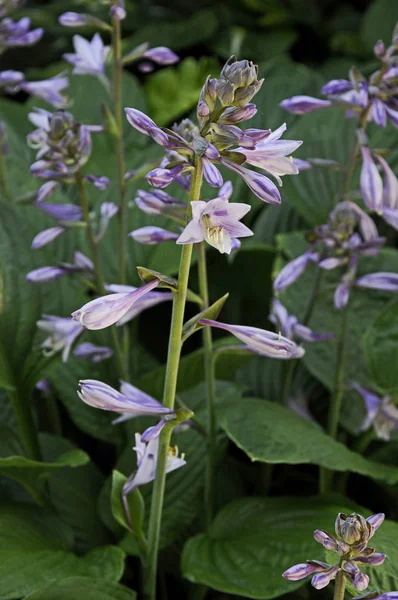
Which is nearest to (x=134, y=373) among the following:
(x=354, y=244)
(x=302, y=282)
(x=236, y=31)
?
(x=302, y=282)

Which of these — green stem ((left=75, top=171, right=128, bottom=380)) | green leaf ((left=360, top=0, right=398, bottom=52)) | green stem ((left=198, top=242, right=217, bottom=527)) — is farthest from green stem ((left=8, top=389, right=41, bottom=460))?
green leaf ((left=360, top=0, right=398, bottom=52))

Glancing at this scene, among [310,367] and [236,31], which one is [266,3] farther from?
[310,367]

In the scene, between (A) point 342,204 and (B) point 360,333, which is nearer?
(A) point 342,204

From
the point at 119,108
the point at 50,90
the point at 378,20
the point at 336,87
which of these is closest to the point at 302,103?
the point at 336,87

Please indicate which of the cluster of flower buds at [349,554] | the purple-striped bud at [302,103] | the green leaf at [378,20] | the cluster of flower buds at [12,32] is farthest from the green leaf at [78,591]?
the green leaf at [378,20]

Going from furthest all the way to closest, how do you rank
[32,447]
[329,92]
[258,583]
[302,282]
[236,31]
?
1. [236,31]
2. [302,282]
3. [32,447]
4. [329,92]
5. [258,583]

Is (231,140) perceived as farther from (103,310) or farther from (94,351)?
(94,351)

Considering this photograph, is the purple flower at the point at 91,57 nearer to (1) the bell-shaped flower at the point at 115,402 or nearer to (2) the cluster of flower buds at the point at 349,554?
(1) the bell-shaped flower at the point at 115,402

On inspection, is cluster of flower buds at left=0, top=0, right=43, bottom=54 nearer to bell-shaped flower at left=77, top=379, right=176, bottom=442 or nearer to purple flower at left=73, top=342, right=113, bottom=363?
purple flower at left=73, top=342, right=113, bottom=363
